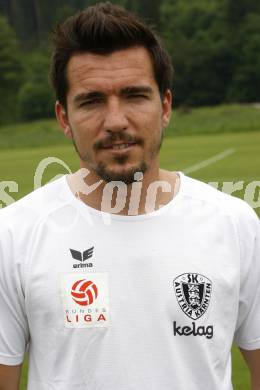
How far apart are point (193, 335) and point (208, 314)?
11 centimetres

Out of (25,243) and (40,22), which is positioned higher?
(25,243)

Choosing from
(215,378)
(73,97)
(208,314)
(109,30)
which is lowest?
(215,378)

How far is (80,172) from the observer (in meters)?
3.50

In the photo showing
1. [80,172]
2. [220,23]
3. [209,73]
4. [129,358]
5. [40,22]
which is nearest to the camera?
[129,358]

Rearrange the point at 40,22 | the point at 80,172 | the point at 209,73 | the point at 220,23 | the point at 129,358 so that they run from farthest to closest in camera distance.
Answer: the point at 40,22
the point at 220,23
the point at 209,73
the point at 80,172
the point at 129,358

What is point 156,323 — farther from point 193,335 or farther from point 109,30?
point 109,30

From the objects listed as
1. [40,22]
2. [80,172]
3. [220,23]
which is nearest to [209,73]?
[220,23]

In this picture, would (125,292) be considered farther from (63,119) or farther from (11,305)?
(63,119)

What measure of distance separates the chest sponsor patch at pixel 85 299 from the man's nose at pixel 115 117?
586 mm

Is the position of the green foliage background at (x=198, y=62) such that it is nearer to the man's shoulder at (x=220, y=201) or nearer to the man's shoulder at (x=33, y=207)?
the man's shoulder at (x=220, y=201)

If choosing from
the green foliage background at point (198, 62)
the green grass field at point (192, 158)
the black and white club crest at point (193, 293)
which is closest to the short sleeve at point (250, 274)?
the black and white club crest at point (193, 293)

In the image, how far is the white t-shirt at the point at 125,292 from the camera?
3.26 metres

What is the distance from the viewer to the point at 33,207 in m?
3.44

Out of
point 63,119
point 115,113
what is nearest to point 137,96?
point 115,113
